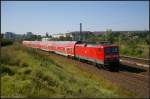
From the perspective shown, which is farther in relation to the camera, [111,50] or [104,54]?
[111,50]

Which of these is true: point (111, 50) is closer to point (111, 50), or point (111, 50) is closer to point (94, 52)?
point (111, 50)

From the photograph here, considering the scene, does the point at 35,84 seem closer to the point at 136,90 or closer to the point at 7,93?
the point at 7,93

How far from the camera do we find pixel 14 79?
599 inches

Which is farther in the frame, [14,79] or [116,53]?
[116,53]

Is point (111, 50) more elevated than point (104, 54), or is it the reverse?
point (111, 50)

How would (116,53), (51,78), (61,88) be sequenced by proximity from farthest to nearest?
(116,53) → (51,78) → (61,88)

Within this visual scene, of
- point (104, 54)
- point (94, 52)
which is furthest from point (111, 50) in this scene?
point (94, 52)

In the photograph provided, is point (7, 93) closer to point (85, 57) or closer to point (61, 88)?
point (61, 88)

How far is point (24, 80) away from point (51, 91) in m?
2.20

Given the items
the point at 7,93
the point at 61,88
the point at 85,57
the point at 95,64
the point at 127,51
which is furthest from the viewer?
the point at 127,51

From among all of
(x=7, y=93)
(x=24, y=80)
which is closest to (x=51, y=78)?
(x=24, y=80)

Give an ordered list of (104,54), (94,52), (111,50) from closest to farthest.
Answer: (104,54), (111,50), (94,52)

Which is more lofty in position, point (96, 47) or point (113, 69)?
point (96, 47)

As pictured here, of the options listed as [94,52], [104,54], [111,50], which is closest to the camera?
[104,54]
